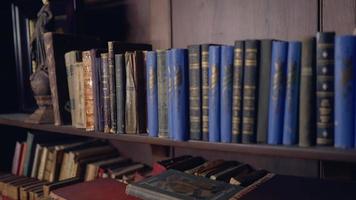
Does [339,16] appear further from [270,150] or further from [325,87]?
[270,150]

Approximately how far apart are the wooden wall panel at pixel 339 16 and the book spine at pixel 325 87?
286 mm

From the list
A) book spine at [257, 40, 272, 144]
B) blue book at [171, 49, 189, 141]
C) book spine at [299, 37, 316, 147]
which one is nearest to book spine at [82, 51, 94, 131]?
blue book at [171, 49, 189, 141]

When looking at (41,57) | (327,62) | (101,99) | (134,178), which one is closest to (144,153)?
(134,178)

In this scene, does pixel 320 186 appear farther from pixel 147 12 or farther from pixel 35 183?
pixel 35 183

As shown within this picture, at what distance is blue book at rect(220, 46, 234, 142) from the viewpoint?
2.89ft

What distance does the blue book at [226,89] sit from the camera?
882 millimetres

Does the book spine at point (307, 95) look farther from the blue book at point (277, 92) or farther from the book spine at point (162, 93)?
the book spine at point (162, 93)

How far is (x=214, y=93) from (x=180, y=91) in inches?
3.9

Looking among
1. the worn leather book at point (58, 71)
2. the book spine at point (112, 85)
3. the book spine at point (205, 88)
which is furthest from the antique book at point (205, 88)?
the worn leather book at point (58, 71)

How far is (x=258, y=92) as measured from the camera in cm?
86

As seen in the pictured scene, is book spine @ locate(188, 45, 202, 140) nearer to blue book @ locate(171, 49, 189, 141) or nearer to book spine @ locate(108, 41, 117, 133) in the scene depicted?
blue book @ locate(171, 49, 189, 141)

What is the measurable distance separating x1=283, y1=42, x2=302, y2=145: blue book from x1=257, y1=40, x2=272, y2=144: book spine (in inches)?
1.9

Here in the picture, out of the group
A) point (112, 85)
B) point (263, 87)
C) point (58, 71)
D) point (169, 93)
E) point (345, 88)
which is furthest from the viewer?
point (58, 71)

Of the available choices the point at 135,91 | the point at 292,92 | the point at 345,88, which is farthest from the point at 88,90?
the point at 345,88
